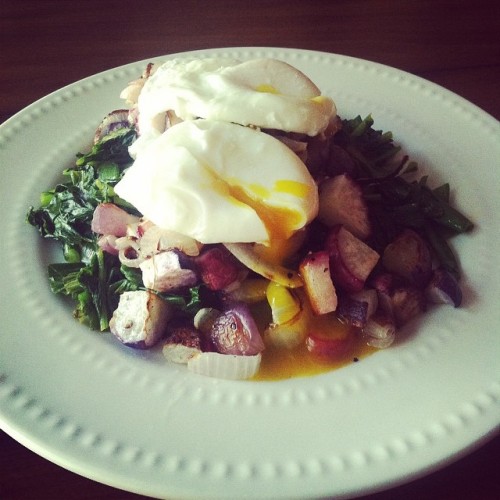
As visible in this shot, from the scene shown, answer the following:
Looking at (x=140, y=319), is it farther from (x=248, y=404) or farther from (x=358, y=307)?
(x=358, y=307)

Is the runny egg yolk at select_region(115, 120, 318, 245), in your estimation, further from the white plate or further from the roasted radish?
the white plate

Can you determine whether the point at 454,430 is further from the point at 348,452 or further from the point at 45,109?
the point at 45,109

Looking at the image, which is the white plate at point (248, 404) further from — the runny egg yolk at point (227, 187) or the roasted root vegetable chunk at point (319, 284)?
the runny egg yolk at point (227, 187)

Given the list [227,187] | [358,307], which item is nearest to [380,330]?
[358,307]

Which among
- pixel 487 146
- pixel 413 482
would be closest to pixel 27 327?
pixel 413 482

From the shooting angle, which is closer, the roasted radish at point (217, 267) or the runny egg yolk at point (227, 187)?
the runny egg yolk at point (227, 187)

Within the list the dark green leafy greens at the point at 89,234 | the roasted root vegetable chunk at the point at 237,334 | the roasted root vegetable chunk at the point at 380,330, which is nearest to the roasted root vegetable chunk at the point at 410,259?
the roasted root vegetable chunk at the point at 380,330

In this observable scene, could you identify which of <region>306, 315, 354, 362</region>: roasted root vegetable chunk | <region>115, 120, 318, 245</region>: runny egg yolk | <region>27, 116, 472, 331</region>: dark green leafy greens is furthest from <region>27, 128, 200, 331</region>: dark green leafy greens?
<region>306, 315, 354, 362</region>: roasted root vegetable chunk
